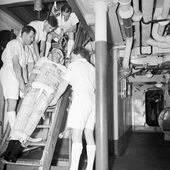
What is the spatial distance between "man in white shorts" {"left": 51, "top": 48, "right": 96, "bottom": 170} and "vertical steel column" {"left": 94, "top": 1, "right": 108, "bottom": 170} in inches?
3.1

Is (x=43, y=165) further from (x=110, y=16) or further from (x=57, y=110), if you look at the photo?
(x=110, y=16)

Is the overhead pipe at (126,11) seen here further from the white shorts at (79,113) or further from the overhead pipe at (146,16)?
the white shorts at (79,113)

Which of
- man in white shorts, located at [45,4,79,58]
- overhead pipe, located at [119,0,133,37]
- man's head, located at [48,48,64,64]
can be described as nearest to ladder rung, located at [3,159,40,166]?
man's head, located at [48,48,64,64]

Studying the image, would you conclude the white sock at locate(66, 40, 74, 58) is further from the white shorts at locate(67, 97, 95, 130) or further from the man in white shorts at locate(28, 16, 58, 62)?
the white shorts at locate(67, 97, 95, 130)

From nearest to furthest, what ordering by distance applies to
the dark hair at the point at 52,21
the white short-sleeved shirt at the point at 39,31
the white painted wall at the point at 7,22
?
the dark hair at the point at 52,21 < the white short-sleeved shirt at the point at 39,31 < the white painted wall at the point at 7,22

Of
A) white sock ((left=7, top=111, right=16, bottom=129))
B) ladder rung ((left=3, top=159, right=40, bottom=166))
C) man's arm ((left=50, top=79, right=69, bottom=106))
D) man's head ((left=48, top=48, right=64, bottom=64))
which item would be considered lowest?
ladder rung ((left=3, top=159, right=40, bottom=166))

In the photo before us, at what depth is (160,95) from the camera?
450 inches

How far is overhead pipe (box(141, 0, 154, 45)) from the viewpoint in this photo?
2.78 meters

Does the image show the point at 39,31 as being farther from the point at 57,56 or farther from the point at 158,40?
the point at 158,40

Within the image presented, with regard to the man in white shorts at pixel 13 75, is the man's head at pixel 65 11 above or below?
above

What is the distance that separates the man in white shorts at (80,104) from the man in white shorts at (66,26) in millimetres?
1101

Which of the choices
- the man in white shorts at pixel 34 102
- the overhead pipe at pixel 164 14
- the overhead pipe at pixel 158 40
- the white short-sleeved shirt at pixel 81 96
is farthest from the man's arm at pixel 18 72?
the overhead pipe at pixel 158 40

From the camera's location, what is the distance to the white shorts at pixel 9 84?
269 centimetres

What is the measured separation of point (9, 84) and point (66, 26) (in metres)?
1.65
